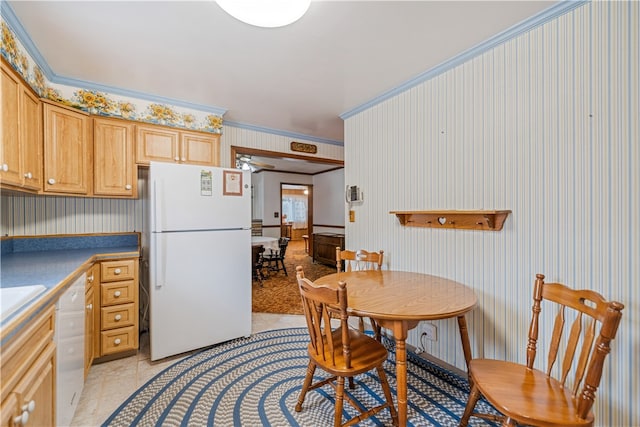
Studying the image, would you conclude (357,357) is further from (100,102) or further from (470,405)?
(100,102)

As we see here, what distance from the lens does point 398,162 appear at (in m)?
2.60

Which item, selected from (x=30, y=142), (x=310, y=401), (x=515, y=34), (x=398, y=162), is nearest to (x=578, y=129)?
(x=515, y=34)

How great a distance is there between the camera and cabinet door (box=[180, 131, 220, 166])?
284 cm

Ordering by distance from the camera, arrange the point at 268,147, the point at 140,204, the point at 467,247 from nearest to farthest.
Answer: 1. the point at 467,247
2. the point at 140,204
3. the point at 268,147

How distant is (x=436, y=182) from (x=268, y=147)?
222 cm

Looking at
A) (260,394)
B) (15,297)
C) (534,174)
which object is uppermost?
(534,174)

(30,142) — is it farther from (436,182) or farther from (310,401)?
(436,182)

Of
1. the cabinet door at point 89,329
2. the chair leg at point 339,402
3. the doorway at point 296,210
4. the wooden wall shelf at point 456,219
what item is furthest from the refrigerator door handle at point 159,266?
the doorway at point 296,210

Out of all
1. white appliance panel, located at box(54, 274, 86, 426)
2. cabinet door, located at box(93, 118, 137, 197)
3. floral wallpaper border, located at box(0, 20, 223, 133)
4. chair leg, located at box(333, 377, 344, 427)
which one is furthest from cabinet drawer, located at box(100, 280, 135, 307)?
chair leg, located at box(333, 377, 344, 427)

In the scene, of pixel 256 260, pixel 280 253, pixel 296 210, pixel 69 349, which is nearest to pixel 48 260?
pixel 69 349

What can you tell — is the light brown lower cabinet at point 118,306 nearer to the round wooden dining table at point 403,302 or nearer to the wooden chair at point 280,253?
the round wooden dining table at point 403,302

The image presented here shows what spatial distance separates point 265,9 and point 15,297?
167cm

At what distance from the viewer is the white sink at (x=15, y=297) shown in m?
1.00

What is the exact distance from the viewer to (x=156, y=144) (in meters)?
2.70
